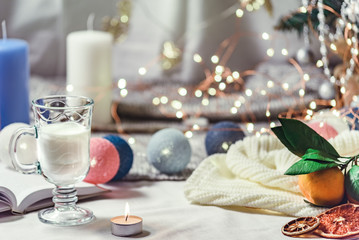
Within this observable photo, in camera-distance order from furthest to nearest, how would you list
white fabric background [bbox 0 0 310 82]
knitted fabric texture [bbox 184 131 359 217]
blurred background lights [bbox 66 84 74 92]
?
white fabric background [bbox 0 0 310 82] < blurred background lights [bbox 66 84 74 92] < knitted fabric texture [bbox 184 131 359 217]

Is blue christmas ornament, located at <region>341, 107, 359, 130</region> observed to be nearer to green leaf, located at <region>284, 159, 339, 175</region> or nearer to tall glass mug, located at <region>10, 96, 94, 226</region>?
green leaf, located at <region>284, 159, 339, 175</region>

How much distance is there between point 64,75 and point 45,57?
76 mm

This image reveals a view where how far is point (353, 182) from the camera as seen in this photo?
37.9 inches

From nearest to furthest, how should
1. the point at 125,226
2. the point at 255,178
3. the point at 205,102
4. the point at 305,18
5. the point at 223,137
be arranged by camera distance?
the point at 125,226
the point at 255,178
the point at 223,137
the point at 305,18
the point at 205,102

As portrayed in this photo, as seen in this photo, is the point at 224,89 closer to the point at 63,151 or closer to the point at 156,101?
the point at 156,101

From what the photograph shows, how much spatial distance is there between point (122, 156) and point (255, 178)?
241 mm

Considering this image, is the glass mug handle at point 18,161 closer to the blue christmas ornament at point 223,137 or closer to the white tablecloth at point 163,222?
the white tablecloth at point 163,222

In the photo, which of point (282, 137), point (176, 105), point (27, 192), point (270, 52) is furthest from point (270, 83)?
point (27, 192)

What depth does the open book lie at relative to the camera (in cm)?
97

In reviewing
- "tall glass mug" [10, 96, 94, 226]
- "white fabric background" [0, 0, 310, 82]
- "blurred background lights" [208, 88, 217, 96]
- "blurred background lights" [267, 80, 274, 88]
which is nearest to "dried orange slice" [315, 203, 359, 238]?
"tall glass mug" [10, 96, 94, 226]

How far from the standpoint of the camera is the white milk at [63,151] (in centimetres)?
91

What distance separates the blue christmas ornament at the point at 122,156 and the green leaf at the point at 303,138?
0.31m

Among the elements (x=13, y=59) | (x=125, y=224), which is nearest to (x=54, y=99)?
(x=125, y=224)

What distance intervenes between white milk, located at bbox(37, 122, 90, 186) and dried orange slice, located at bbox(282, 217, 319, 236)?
0.31 metres
